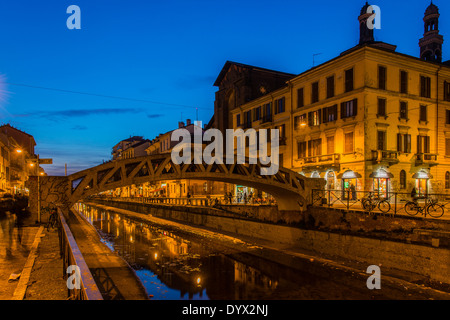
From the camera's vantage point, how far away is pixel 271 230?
78.7ft

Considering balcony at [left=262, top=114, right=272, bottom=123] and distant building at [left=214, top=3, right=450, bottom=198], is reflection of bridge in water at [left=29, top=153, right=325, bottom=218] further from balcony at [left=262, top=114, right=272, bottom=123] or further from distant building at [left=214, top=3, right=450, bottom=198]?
balcony at [left=262, top=114, right=272, bottom=123]

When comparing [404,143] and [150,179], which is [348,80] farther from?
[150,179]

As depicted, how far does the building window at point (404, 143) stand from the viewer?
97.7 ft

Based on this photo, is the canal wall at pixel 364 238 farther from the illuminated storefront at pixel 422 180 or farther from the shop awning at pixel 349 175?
the illuminated storefront at pixel 422 180

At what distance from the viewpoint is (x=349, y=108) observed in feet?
98.5

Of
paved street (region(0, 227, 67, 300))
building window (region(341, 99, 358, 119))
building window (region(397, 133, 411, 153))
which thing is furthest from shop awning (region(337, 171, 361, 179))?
paved street (region(0, 227, 67, 300))

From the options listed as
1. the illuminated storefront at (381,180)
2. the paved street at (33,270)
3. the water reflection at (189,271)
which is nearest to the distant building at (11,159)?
the water reflection at (189,271)

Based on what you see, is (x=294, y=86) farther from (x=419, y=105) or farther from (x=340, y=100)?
(x=419, y=105)

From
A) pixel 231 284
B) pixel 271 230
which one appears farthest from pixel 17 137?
pixel 231 284

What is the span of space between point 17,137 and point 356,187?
69524 millimetres

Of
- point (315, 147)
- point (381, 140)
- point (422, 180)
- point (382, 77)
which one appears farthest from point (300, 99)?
point (422, 180)

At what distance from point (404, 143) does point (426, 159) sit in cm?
279

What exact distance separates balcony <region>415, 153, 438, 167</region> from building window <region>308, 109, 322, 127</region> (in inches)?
360

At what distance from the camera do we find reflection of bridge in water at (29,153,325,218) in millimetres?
18203
